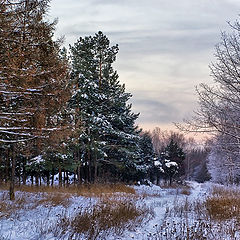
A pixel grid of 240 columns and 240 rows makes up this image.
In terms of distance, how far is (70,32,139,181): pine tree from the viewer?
782 inches

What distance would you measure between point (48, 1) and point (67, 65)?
2.28 m

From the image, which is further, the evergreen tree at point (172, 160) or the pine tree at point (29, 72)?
the evergreen tree at point (172, 160)

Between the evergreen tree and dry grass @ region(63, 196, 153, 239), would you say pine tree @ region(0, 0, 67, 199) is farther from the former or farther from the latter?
the evergreen tree

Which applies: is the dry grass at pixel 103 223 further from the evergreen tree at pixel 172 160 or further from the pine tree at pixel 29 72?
the evergreen tree at pixel 172 160

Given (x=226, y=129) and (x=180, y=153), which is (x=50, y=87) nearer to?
(x=226, y=129)

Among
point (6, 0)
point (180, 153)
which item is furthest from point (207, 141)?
point (180, 153)

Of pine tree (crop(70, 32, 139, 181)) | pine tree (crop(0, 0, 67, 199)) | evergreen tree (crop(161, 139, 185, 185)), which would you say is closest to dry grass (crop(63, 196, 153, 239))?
pine tree (crop(0, 0, 67, 199))

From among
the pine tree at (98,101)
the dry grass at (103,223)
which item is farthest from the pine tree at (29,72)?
the pine tree at (98,101)

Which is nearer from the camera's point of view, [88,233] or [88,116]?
[88,233]

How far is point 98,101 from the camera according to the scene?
819 inches

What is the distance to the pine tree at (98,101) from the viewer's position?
19859mm

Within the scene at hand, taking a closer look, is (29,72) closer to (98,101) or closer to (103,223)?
(103,223)

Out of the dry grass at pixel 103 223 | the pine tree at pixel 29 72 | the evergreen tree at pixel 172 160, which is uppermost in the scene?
the pine tree at pixel 29 72

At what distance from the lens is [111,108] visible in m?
22.8
